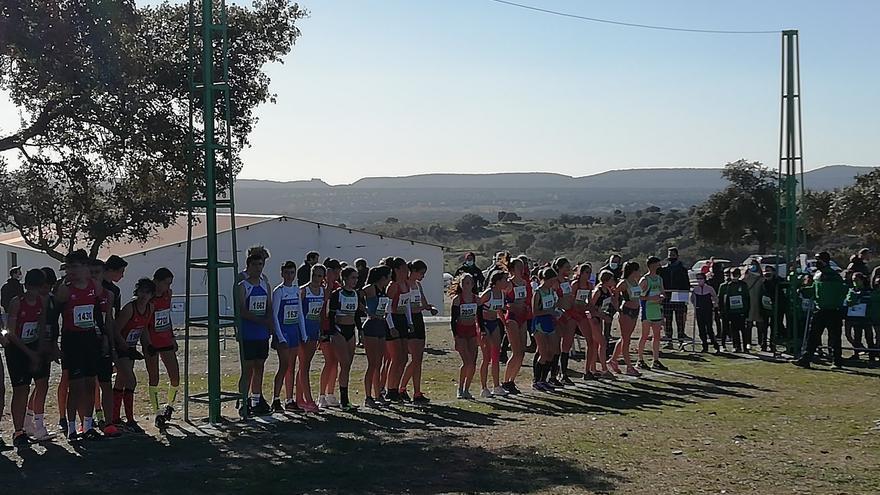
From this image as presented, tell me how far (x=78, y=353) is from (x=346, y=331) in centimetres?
343

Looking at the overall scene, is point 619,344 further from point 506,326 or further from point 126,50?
point 126,50

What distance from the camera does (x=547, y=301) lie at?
1474cm

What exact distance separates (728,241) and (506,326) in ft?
120

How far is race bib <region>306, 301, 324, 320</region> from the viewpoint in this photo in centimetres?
1302

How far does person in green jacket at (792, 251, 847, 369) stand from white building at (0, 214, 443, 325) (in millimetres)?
23414

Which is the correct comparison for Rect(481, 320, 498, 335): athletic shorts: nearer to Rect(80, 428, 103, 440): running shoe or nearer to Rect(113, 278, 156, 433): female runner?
Rect(113, 278, 156, 433): female runner

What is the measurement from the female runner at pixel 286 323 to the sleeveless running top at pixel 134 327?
4.82ft

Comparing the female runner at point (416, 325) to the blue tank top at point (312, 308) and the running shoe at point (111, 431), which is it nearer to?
the blue tank top at point (312, 308)

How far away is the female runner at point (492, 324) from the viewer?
46.6ft

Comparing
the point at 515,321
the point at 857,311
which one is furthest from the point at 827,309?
the point at 515,321

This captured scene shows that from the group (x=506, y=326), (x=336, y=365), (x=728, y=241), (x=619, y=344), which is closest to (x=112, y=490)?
(x=336, y=365)

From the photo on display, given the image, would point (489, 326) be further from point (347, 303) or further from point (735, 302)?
point (735, 302)

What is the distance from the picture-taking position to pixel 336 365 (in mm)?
13469

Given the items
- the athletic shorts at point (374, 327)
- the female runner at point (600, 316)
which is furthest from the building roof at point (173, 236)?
the athletic shorts at point (374, 327)
